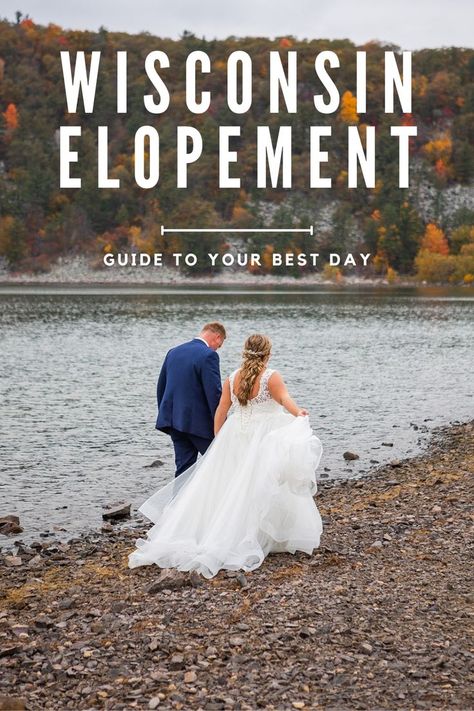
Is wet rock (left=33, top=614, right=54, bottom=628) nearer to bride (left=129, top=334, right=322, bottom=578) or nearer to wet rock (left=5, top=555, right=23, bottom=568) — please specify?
bride (left=129, top=334, right=322, bottom=578)

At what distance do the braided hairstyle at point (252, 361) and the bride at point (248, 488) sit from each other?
1 cm

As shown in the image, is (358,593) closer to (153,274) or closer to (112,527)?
(112,527)

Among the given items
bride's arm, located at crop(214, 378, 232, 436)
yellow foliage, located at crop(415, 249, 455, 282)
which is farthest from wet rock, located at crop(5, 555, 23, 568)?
yellow foliage, located at crop(415, 249, 455, 282)

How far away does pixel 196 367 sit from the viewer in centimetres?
1145

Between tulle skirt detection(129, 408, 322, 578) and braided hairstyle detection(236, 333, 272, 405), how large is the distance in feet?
1.27

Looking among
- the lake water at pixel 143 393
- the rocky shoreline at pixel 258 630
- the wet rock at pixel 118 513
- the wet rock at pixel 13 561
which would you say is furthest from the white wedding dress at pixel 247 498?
the lake water at pixel 143 393

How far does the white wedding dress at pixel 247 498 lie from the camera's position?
1044 centimetres

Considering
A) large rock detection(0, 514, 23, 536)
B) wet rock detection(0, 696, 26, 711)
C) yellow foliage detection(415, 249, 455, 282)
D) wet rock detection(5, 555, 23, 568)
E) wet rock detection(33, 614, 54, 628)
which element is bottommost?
large rock detection(0, 514, 23, 536)

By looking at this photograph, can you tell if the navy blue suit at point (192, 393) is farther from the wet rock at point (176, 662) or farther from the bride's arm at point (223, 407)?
the wet rock at point (176, 662)

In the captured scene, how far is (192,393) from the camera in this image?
1155cm

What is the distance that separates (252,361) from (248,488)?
4.95 feet

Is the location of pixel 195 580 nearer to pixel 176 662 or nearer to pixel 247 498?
pixel 247 498

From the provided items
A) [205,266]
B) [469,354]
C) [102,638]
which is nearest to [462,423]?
[102,638]

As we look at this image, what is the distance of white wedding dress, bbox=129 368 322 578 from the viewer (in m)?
10.4
